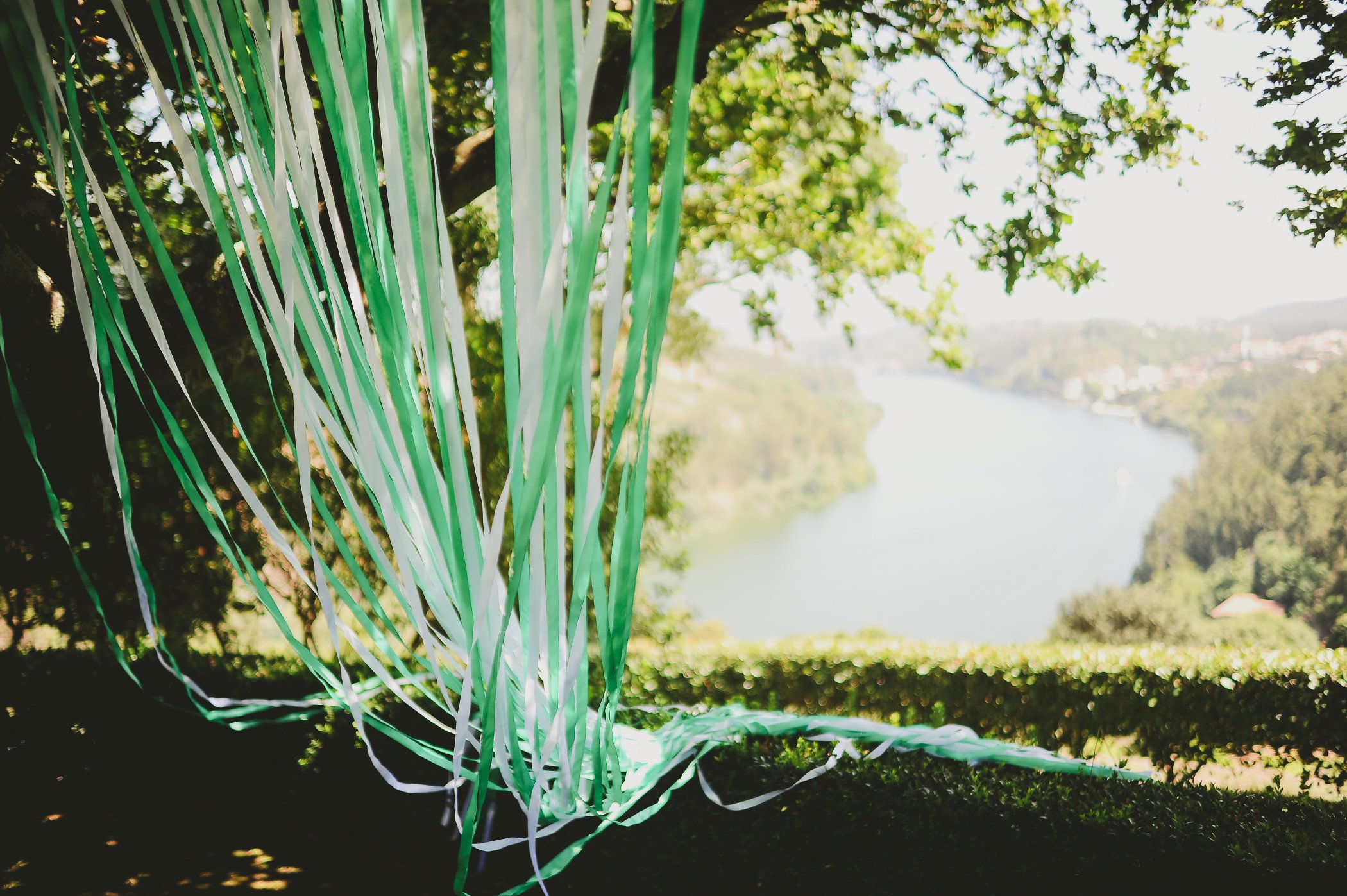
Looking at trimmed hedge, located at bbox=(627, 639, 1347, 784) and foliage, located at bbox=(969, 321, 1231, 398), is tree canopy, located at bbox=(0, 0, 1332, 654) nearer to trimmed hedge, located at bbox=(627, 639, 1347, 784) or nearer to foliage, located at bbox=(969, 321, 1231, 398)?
trimmed hedge, located at bbox=(627, 639, 1347, 784)

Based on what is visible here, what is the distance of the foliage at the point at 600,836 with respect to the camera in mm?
2312

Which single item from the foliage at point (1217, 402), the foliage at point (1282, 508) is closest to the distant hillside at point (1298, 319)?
the foliage at point (1217, 402)

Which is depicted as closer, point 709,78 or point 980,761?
point 980,761

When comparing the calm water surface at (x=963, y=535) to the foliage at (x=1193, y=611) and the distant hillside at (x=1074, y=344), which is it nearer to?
the distant hillside at (x=1074, y=344)

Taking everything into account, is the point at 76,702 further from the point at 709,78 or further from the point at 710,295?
A: the point at 710,295

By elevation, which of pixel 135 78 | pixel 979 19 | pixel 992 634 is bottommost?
pixel 992 634

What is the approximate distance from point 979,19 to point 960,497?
143 feet

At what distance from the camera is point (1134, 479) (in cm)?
3306

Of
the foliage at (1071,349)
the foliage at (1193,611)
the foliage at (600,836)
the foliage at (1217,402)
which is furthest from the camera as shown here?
the foliage at (1071,349)

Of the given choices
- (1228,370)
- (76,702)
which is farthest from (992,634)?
(76,702)

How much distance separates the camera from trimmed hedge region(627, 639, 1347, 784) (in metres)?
4.44

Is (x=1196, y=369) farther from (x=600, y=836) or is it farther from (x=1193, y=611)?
(x=600, y=836)

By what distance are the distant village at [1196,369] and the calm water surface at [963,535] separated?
155cm

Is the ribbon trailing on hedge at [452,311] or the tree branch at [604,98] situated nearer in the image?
the ribbon trailing on hedge at [452,311]
